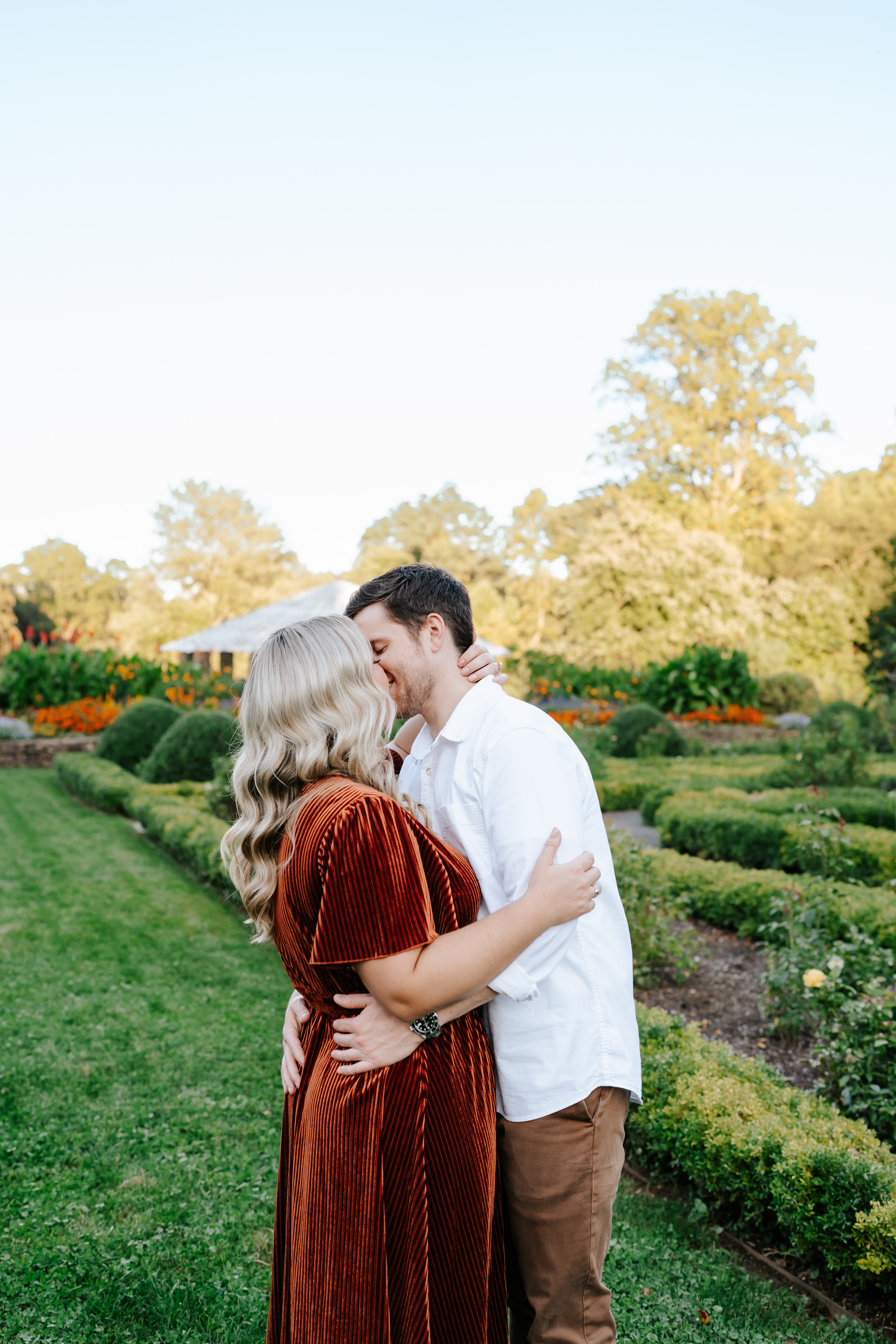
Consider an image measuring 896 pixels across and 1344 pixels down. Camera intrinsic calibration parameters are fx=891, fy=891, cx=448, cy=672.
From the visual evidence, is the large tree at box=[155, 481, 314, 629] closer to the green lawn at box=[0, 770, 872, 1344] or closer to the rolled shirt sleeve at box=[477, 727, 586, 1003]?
the green lawn at box=[0, 770, 872, 1344]

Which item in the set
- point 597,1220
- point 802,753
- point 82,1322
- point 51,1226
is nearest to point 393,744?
point 597,1220

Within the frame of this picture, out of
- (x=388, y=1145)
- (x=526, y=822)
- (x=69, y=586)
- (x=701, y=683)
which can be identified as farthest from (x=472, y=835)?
(x=69, y=586)

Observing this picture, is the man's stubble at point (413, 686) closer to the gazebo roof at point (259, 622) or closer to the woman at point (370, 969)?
the woman at point (370, 969)

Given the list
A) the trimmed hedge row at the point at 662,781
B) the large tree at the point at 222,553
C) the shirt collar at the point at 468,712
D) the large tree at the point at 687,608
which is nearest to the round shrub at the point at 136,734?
the trimmed hedge row at the point at 662,781

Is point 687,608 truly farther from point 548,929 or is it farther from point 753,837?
point 548,929

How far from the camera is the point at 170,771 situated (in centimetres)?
1059

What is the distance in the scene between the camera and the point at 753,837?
22.8ft

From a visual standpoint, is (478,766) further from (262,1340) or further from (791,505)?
(791,505)

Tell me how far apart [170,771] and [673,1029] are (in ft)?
27.0

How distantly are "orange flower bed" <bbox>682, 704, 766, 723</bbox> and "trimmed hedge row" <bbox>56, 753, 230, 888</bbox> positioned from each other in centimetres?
1069

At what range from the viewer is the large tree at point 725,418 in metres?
30.7

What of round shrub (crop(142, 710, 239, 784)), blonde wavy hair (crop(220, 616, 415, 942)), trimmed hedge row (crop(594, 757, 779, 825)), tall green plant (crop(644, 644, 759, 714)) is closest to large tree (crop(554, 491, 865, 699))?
tall green plant (crop(644, 644, 759, 714))

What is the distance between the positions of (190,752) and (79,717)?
568cm

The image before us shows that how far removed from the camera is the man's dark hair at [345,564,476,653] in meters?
1.81
